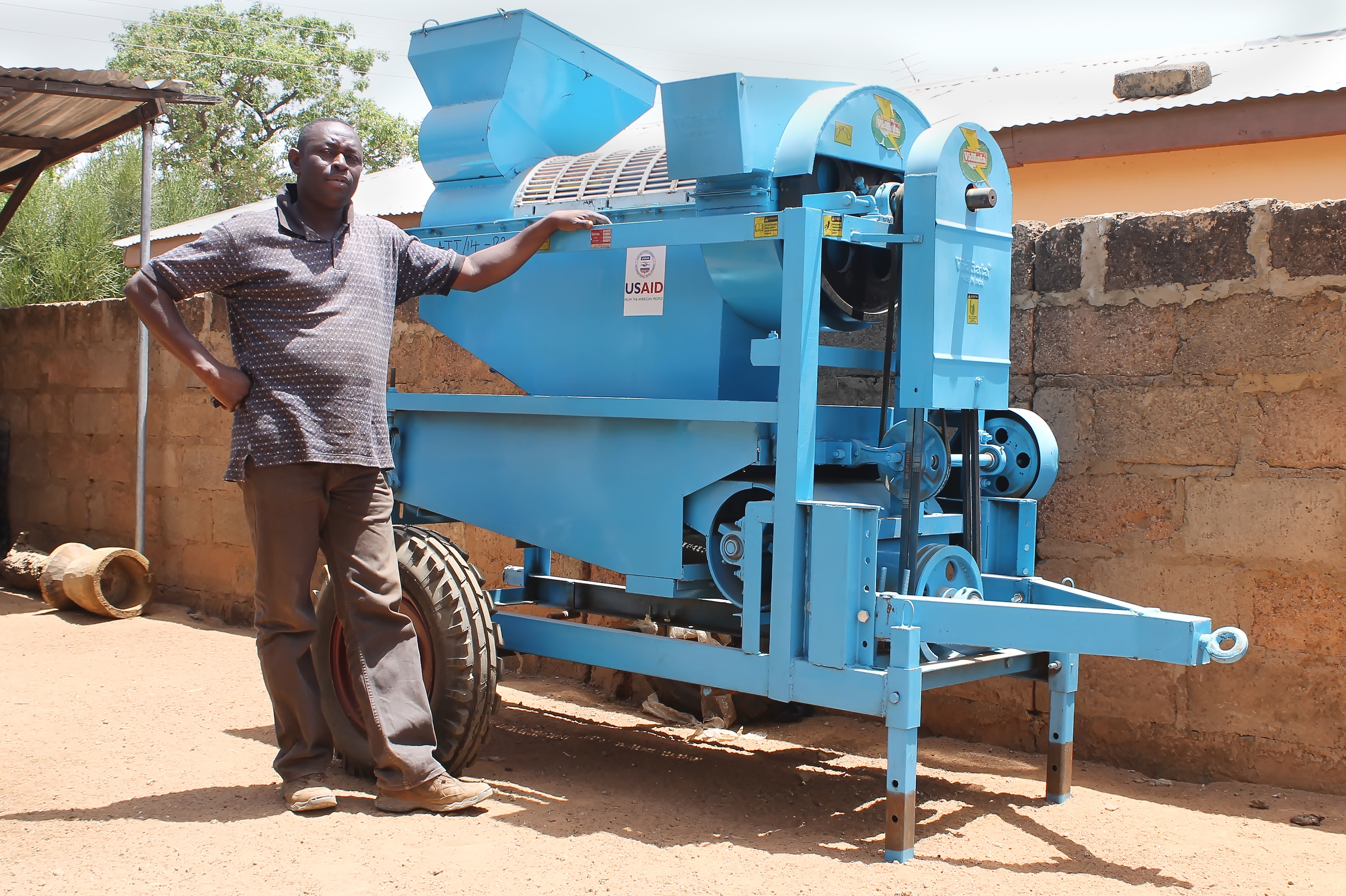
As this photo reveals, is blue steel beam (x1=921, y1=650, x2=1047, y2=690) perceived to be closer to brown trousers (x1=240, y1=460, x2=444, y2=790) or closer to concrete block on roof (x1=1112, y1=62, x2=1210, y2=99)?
brown trousers (x1=240, y1=460, x2=444, y2=790)

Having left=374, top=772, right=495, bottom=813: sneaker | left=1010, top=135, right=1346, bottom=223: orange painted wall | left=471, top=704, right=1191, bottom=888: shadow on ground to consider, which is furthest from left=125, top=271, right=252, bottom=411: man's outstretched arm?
left=1010, top=135, right=1346, bottom=223: orange painted wall

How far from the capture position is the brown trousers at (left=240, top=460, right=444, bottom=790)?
12.4 ft

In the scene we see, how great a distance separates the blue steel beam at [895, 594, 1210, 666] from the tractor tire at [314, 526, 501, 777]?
54.1 inches

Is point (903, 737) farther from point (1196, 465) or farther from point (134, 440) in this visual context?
point (134, 440)

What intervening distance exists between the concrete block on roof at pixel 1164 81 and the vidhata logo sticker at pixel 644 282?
275 inches

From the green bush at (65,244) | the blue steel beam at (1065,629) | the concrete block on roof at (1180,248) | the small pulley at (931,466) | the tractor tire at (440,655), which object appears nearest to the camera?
the blue steel beam at (1065,629)

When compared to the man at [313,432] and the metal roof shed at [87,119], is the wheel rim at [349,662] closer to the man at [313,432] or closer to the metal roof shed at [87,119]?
the man at [313,432]

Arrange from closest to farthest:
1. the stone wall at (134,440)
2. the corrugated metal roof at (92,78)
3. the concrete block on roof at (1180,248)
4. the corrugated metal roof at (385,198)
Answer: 1. the concrete block on roof at (1180,248)
2. the stone wall at (134,440)
3. the corrugated metal roof at (92,78)
4. the corrugated metal roof at (385,198)

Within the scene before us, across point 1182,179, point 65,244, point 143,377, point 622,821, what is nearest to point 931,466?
point 622,821

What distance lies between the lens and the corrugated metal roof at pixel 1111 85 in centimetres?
928

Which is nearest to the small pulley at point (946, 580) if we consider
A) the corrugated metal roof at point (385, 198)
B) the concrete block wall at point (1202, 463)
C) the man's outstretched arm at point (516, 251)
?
the concrete block wall at point (1202, 463)

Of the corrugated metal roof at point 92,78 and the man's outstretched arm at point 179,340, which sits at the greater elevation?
the corrugated metal roof at point 92,78

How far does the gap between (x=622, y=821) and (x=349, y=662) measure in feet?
3.23

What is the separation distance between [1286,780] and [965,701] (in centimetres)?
115
